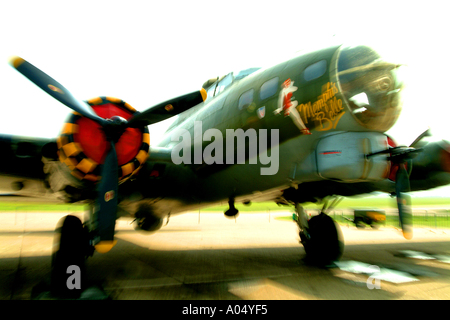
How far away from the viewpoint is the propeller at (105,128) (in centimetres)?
430

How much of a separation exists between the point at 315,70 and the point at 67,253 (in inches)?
199

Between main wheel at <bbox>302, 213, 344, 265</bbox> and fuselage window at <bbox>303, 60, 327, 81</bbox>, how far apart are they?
13.2 feet

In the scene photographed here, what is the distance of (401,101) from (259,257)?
201 inches

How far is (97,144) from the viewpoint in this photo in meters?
4.56

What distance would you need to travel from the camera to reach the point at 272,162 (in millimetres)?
5324

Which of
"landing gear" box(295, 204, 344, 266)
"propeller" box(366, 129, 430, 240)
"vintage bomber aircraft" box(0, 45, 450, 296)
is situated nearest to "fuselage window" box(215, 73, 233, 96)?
"vintage bomber aircraft" box(0, 45, 450, 296)

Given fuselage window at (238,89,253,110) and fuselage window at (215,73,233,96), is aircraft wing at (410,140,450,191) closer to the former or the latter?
fuselage window at (238,89,253,110)

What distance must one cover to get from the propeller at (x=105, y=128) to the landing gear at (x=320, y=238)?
457 centimetres

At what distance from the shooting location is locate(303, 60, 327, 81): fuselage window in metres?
4.49

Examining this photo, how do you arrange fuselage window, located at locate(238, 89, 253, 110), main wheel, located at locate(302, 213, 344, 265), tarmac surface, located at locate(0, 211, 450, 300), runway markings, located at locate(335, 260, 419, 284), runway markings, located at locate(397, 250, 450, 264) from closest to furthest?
tarmac surface, located at locate(0, 211, 450, 300) < runway markings, located at locate(335, 260, 419, 284) < fuselage window, located at locate(238, 89, 253, 110) < main wheel, located at locate(302, 213, 344, 265) < runway markings, located at locate(397, 250, 450, 264)

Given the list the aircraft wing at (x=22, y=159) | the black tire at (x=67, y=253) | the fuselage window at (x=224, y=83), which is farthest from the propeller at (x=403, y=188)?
the aircraft wing at (x=22, y=159)

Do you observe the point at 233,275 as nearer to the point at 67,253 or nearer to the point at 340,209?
the point at 67,253
